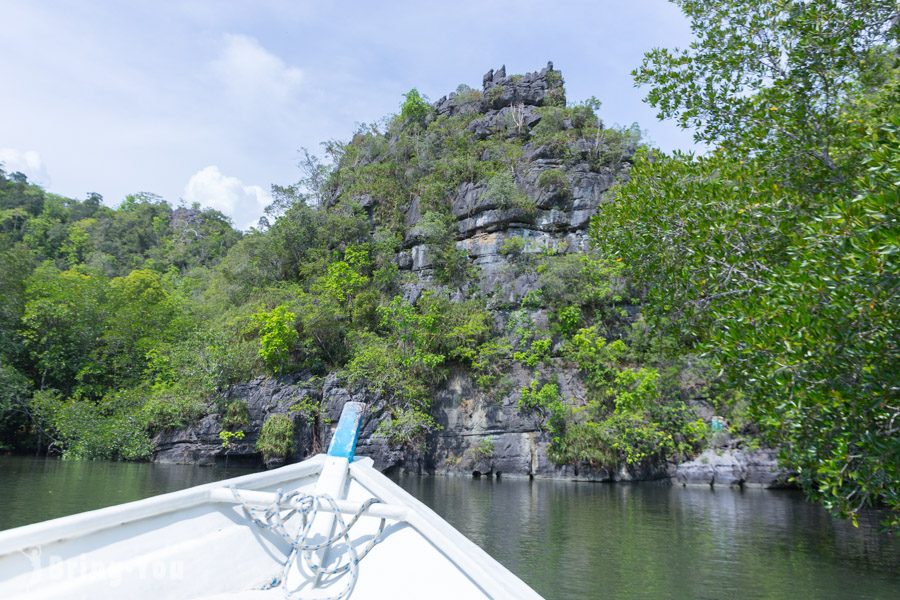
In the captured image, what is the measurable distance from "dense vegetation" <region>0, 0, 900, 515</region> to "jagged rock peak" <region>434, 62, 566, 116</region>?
0.53 m

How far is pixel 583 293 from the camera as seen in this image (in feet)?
83.7

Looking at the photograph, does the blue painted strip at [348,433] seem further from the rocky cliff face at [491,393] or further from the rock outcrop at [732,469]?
the rock outcrop at [732,469]

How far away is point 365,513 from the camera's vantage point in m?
3.49

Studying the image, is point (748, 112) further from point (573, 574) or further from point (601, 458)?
point (601, 458)

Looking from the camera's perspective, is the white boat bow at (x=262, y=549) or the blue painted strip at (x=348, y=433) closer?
the white boat bow at (x=262, y=549)

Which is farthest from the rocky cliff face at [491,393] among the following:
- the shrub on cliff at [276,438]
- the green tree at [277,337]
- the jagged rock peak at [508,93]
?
the jagged rock peak at [508,93]

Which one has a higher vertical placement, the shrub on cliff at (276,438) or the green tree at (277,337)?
the green tree at (277,337)

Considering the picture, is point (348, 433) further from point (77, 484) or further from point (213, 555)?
point (77, 484)

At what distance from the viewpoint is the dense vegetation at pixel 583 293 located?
432cm

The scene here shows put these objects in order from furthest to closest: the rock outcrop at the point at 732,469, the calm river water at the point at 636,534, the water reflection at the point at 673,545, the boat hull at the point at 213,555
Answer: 1. the rock outcrop at the point at 732,469
2. the calm river water at the point at 636,534
3. the water reflection at the point at 673,545
4. the boat hull at the point at 213,555

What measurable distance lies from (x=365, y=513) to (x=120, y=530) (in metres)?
1.39

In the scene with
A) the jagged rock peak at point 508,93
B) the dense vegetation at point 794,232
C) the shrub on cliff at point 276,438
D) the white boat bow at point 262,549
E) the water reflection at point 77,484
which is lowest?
the water reflection at point 77,484

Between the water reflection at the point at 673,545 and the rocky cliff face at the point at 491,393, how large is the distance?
490 cm

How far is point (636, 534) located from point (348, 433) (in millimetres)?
8752
